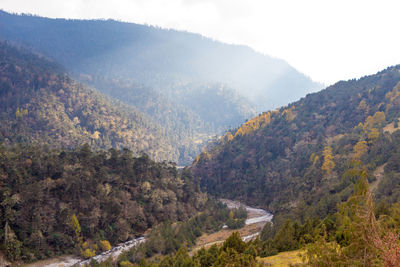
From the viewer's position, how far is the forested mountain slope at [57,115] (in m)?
130

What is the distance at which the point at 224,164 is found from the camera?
118 m

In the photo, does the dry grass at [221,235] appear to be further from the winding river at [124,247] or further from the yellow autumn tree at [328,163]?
the yellow autumn tree at [328,163]

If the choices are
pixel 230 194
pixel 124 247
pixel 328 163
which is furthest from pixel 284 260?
pixel 230 194

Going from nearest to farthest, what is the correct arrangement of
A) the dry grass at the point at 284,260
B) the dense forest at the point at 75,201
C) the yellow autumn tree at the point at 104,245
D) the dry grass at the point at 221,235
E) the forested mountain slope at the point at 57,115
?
the dry grass at the point at 284,260 < the dense forest at the point at 75,201 < the yellow autumn tree at the point at 104,245 < the dry grass at the point at 221,235 < the forested mountain slope at the point at 57,115

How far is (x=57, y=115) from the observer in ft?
468

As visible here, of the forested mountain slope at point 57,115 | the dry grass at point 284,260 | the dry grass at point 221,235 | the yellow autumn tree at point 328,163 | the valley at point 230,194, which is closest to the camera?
the valley at point 230,194

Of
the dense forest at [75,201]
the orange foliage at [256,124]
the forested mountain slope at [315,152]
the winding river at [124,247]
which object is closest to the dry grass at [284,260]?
the winding river at [124,247]

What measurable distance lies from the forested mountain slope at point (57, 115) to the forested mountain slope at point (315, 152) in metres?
58.1

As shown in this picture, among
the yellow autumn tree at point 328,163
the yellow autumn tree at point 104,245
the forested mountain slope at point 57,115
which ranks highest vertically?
the forested mountain slope at point 57,115

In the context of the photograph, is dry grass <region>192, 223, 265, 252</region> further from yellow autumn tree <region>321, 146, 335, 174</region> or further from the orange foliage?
the orange foliage

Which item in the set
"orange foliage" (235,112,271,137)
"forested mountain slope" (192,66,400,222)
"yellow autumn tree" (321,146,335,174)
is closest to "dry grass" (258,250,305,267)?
"forested mountain slope" (192,66,400,222)

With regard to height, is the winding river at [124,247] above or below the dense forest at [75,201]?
below

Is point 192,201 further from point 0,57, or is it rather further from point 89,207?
point 0,57

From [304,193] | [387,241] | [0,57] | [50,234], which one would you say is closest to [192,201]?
[304,193]
